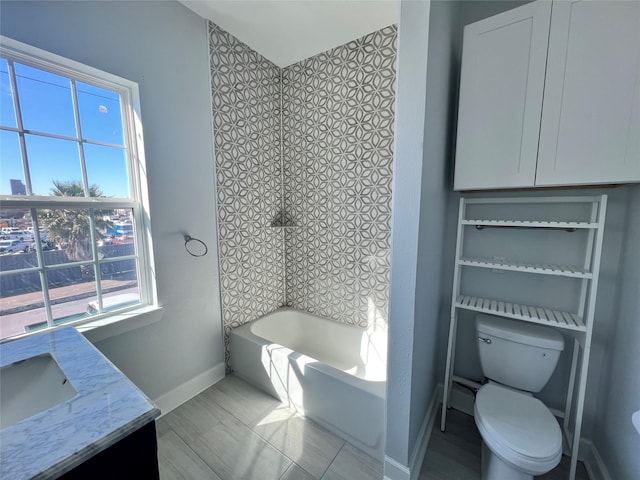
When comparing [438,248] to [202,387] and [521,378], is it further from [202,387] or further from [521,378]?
[202,387]

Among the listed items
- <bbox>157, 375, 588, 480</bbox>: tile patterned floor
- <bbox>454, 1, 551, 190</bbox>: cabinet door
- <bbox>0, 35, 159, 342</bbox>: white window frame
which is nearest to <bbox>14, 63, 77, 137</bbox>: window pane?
<bbox>0, 35, 159, 342</bbox>: white window frame

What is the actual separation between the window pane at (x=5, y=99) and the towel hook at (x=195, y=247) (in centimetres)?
93

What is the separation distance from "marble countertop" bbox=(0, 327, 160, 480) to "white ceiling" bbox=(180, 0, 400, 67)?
2.06 m

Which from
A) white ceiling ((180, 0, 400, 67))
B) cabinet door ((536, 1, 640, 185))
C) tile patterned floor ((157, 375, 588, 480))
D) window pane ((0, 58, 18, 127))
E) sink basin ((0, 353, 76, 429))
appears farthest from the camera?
white ceiling ((180, 0, 400, 67))

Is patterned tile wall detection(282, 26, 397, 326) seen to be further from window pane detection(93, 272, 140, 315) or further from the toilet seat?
window pane detection(93, 272, 140, 315)

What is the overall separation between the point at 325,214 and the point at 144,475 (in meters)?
Result: 1.82

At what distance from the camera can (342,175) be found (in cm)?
207

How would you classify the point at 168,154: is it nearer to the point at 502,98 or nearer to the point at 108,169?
the point at 108,169

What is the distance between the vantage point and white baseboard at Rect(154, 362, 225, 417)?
67.7 inches

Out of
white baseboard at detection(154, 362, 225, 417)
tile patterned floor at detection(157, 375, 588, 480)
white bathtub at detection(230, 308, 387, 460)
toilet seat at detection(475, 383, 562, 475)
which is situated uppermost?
toilet seat at detection(475, 383, 562, 475)

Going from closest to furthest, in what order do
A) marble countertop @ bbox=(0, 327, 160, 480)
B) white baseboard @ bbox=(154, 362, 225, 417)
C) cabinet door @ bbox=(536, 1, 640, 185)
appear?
marble countertop @ bbox=(0, 327, 160, 480), cabinet door @ bbox=(536, 1, 640, 185), white baseboard @ bbox=(154, 362, 225, 417)

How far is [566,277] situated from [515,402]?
733 mm

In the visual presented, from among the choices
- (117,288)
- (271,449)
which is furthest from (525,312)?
(117,288)

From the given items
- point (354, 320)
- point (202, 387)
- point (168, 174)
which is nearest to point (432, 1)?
point (168, 174)
